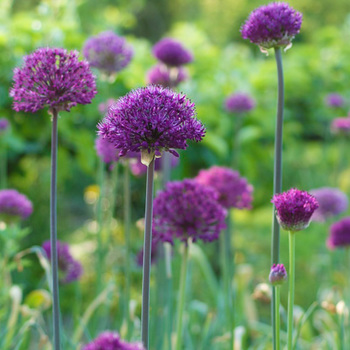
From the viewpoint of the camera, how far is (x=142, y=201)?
4648mm

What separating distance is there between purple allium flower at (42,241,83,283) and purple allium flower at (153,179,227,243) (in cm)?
65

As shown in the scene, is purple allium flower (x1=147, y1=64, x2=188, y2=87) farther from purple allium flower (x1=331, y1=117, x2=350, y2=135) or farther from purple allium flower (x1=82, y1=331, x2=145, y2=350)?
purple allium flower (x1=82, y1=331, x2=145, y2=350)

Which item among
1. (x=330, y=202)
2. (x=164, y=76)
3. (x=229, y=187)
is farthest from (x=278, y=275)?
(x=330, y=202)

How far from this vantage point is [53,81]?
119cm

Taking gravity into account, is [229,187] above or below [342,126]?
below

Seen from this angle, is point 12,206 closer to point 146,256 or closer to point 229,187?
point 229,187

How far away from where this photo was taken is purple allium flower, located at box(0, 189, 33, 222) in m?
2.00

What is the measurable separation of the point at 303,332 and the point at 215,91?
212 cm

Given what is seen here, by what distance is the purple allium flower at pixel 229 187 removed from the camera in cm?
198

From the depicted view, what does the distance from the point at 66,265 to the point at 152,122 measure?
1.23m

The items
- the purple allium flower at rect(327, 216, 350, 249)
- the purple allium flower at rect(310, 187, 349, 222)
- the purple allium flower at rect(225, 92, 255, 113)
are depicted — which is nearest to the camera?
the purple allium flower at rect(327, 216, 350, 249)

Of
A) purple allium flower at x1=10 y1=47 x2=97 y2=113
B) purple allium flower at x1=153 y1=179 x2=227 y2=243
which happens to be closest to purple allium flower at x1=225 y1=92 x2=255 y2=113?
purple allium flower at x1=153 y1=179 x2=227 y2=243

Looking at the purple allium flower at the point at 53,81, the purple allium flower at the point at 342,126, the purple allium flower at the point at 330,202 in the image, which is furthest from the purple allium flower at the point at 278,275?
the purple allium flower at the point at 342,126

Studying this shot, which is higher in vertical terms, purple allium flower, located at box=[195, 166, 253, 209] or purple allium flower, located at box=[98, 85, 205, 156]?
purple allium flower, located at box=[98, 85, 205, 156]
